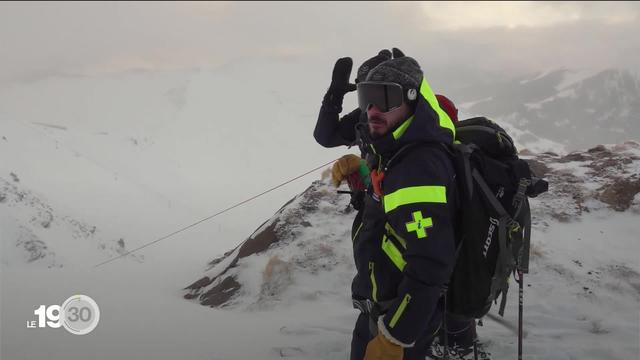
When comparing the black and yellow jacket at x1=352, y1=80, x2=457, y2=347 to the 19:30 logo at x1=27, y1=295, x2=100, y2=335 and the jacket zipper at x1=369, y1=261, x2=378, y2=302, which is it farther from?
the 19:30 logo at x1=27, y1=295, x2=100, y2=335

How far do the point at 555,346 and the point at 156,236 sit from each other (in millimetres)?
24336

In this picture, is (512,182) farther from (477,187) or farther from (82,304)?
(82,304)

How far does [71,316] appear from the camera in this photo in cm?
594

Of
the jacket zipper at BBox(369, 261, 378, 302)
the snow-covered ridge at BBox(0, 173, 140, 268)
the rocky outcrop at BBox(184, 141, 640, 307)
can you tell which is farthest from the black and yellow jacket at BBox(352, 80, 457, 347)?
the snow-covered ridge at BBox(0, 173, 140, 268)

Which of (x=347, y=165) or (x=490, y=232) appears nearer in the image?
(x=490, y=232)

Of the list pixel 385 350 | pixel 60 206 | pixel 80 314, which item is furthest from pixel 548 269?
pixel 60 206

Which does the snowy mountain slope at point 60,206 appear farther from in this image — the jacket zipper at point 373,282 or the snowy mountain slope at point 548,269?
the jacket zipper at point 373,282

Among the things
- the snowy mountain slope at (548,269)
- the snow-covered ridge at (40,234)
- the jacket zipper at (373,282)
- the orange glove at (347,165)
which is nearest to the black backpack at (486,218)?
the jacket zipper at (373,282)

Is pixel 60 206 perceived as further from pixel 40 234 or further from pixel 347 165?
pixel 347 165

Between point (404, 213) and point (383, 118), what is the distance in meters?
0.80

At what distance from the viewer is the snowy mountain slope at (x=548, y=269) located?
520 centimetres

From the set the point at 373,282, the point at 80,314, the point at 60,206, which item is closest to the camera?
the point at 373,282

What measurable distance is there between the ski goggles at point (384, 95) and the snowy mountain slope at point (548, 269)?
3.21 m

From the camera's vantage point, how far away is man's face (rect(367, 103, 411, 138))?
3.09 meters
